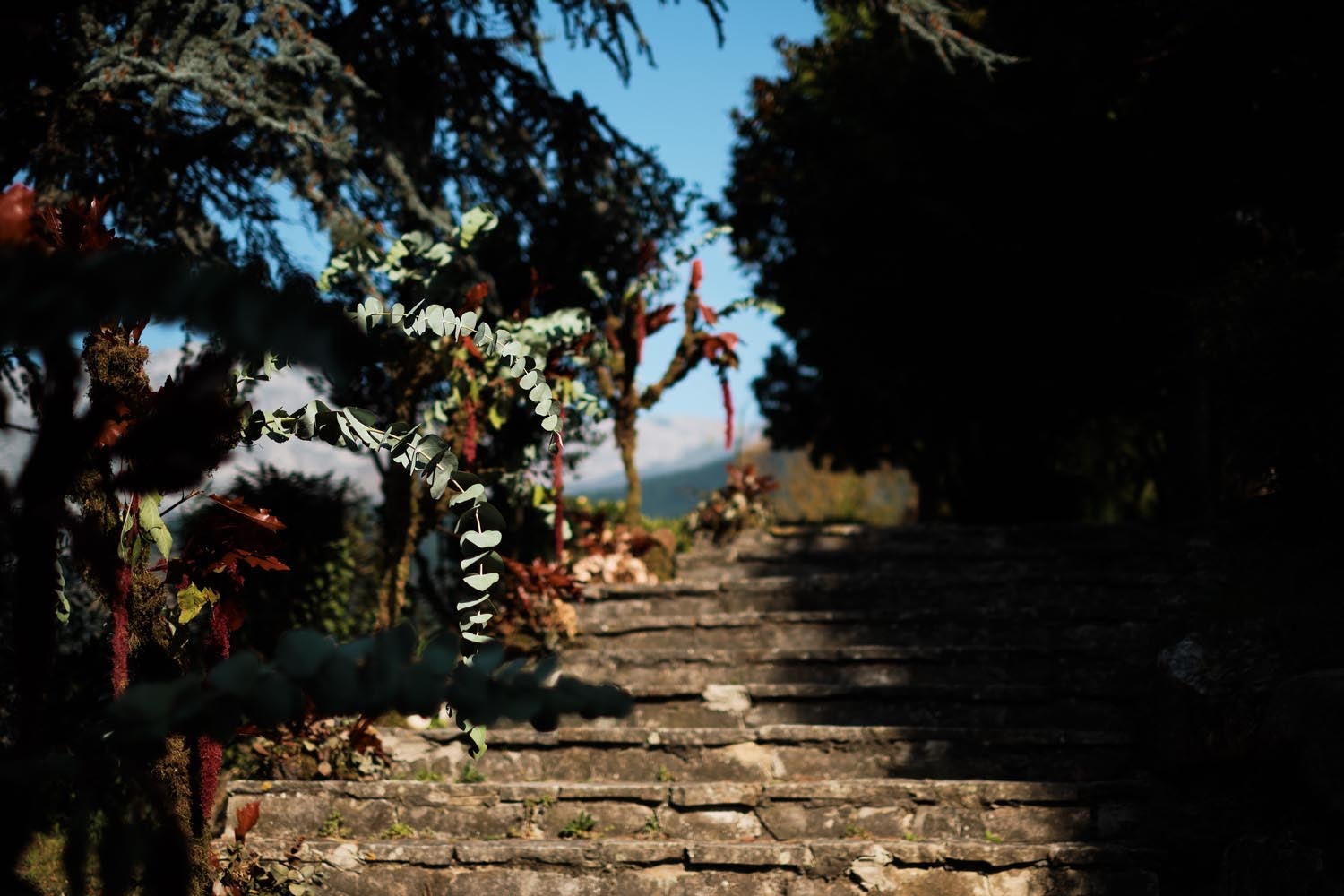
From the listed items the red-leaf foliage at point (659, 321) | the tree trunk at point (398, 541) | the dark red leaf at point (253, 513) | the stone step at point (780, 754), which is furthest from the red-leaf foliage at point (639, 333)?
the dark red leaf at point (253, 513)

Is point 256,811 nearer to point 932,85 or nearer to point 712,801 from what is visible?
point 712,801

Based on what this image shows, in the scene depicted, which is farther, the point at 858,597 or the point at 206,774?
the point at 858,597

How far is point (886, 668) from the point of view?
6.05m

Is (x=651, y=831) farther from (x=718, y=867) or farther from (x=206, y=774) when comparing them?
(x=206, y=774)

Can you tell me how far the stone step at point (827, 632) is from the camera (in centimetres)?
634

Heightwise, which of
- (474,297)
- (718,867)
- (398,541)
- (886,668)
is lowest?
(718,867)

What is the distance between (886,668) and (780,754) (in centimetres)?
105

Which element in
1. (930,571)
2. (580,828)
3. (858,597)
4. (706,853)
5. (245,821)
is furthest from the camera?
(930,571)

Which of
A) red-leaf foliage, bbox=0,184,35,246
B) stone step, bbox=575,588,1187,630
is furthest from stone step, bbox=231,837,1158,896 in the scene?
red-leaf foliage, bbox=0,184,35,246

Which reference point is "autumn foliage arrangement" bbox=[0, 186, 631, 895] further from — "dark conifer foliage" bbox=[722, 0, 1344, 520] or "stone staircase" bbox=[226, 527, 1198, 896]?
"dark conifer foliage" bbox=[722, 0, 1344, 520]

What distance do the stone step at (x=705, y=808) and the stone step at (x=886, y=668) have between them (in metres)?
1.13

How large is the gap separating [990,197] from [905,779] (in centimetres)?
749

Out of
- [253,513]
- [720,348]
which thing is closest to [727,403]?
[720,348]

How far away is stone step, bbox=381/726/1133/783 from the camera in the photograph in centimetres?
512
